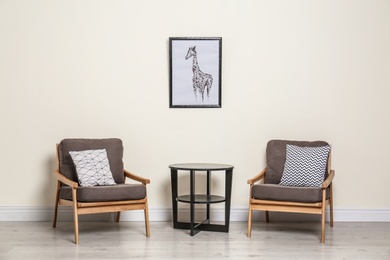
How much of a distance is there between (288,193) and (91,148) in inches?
72.3

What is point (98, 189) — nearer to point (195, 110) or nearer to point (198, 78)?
point (195, 110)

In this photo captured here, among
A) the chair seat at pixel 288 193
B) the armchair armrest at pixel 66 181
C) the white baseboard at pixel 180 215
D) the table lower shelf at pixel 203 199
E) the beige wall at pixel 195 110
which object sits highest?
the beige wall at pixel 195 110

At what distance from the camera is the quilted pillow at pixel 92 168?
5.02 metres

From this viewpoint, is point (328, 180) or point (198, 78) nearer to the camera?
point (328, 180)

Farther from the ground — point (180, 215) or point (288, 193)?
point (288, 193)

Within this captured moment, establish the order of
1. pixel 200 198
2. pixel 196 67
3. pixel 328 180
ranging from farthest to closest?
pixel 196 67, pixel 200 198, pixel 328 180

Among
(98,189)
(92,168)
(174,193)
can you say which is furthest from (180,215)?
(98,189)

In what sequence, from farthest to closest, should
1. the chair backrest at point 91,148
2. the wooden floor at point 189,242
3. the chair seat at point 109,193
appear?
1. the chair backrest at point 91,148
2. the chair seat at point 109,193
3. the wooden floor at point 189,242

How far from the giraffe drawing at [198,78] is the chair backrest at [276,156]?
2.72ft

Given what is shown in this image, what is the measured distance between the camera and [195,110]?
5730 mm

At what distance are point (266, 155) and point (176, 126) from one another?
929 millimetres

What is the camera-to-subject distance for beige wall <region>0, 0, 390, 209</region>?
18.6ft

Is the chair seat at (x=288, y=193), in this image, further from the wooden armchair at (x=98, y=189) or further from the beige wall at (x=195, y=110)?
the wooden armchair at (x=98, y=189)

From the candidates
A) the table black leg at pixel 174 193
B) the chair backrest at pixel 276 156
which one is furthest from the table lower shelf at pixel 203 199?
the chair backrest at pixel 276 156
